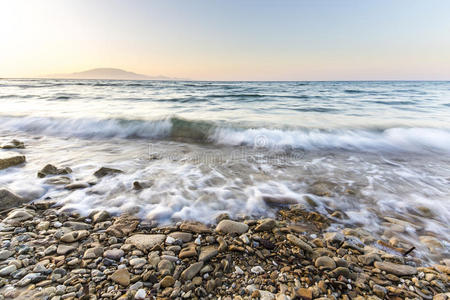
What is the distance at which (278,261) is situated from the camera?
5.70 ft

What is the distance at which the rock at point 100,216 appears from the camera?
2.25m

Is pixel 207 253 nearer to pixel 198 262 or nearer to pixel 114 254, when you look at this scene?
pixel 198 262

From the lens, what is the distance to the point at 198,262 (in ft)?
5.45

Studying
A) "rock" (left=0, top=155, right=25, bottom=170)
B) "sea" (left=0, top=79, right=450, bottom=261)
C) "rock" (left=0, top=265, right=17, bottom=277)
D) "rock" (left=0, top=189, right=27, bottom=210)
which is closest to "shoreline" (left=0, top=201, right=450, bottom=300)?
"rock" (left=0, top=265, right=17, bottom=277)

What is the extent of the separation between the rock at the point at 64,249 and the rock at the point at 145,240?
44cm

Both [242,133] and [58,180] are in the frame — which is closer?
[58,180]

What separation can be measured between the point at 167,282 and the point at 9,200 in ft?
7.88

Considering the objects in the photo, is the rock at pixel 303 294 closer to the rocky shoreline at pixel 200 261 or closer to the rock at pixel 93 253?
the rocky shoreline at pixel 200 261

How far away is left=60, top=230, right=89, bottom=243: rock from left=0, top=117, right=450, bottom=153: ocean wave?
4.15 metres

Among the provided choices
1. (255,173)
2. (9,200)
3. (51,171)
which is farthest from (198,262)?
(51,171)

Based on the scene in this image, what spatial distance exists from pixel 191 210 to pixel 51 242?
1.36 m

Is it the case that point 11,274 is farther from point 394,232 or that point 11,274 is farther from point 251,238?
point 394,232

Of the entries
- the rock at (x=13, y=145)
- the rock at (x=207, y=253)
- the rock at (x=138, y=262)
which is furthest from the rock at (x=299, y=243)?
the rock at (x=13, y=145)

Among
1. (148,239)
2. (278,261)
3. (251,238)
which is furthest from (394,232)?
(148,239)
